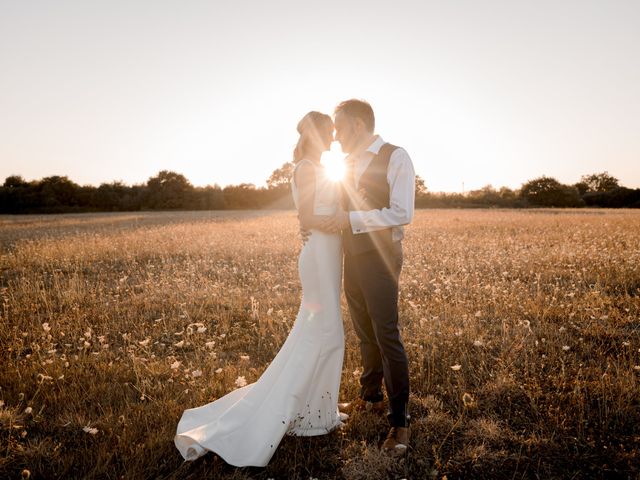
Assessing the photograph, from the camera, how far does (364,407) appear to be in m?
4.26

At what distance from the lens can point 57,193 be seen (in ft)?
221

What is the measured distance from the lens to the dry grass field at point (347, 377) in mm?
3406

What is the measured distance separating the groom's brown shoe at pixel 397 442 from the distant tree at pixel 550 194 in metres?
74.1

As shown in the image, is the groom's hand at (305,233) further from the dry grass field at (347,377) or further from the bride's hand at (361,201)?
the dry grass field at (347,377)

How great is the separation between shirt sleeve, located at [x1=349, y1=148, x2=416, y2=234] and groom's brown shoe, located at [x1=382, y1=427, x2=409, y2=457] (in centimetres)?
179

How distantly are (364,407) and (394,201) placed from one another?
2.25 metres

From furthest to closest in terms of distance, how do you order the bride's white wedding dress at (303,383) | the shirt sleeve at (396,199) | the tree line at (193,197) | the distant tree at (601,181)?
the distant tree at (601,181) < the tree line at (193,197) < the bride's white wedding dress at (303,383) < the shirt sleeve at (396,199)

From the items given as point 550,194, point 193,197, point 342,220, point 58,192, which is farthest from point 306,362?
point 550,194

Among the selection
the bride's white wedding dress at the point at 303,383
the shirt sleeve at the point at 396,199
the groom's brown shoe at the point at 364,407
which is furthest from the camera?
the groom's brown shoe at the point at 364,407

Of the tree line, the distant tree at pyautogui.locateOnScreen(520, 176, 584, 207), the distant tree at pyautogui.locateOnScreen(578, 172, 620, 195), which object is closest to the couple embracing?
the tree line

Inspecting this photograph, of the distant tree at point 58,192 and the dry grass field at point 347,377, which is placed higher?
the distant tree at point 58,192

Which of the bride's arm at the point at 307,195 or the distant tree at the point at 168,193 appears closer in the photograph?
the bride's arm at the point at 307,195

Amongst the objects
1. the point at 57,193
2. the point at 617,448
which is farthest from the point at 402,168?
the point at 57,193

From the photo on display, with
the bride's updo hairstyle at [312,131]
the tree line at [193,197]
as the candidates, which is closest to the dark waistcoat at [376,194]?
the bride's updo hairstyle at [312,131]
